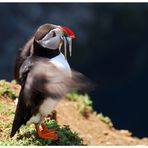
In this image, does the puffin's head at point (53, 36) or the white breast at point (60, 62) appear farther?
the puffin's head at point (53, 36)

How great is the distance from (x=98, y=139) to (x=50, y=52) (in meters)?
1.95

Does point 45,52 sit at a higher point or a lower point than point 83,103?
higher

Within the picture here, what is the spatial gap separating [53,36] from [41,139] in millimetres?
956

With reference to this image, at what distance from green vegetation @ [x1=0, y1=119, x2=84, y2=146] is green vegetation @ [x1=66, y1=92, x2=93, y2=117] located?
167 centimetres

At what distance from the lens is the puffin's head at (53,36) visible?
5477mm

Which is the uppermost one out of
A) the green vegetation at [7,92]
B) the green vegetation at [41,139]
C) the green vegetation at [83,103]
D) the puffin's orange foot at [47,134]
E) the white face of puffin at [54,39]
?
the white face of puffin at [54,39]

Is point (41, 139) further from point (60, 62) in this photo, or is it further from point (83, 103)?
point (83, 103)

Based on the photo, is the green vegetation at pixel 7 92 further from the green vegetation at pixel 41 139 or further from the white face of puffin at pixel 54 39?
the white face of puffin at pixel 54 39

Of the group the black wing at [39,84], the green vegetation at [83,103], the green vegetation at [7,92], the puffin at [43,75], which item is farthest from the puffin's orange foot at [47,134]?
the green vegetation at [83,103]

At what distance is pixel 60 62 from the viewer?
5379 millimetres

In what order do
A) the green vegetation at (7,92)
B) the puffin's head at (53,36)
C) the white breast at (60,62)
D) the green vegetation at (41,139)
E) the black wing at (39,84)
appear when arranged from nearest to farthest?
the black wing at (39,84) → the white breast at (60,62) → the puffin's head at (53,36) → the green vegetation at (41,139) → the green vegetation at (7,92)

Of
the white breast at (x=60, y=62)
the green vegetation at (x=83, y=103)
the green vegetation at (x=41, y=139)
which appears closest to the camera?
the white breast at (x=60, y=62)

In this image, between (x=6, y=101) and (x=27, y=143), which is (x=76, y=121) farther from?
(x=27, y=143)

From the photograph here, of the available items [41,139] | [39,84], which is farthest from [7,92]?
[39,84]
